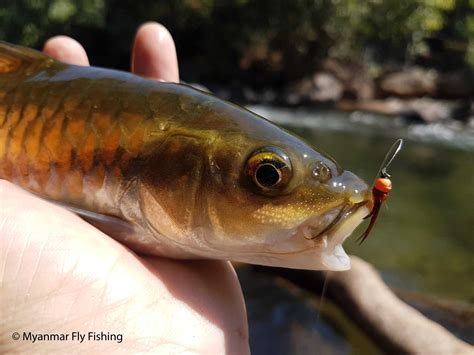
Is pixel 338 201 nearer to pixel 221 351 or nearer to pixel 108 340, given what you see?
pixel 221 351

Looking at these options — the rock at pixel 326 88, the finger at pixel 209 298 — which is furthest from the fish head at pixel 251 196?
the rock at pixel 326 88

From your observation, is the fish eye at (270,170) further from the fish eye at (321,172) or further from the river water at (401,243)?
the river water at (401,243)

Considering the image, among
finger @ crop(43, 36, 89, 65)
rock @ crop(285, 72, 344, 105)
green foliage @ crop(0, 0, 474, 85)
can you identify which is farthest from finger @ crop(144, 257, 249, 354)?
green foliage @ crop(0, 0, 474, 85)

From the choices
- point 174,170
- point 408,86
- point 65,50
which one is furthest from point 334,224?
point 408,86

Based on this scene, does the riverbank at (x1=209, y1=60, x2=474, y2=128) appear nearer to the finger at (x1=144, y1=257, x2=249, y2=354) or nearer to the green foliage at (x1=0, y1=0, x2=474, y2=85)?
the green foliage at (x1=0, y1=0, x2=474, y2=85)

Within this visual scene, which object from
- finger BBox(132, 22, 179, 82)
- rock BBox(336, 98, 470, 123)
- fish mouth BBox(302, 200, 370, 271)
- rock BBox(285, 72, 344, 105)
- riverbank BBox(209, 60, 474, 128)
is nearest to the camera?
fish mouth BBox(302, 200, 370, 271)

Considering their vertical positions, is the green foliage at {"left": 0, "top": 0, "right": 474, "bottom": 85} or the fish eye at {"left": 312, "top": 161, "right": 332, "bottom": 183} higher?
the fish eye at {"left": 312, "top": 161, "right": 332, "bottom": 183}

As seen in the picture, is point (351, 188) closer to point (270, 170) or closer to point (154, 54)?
point (270, 170)

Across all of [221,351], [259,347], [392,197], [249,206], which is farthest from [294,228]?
[392,197]
